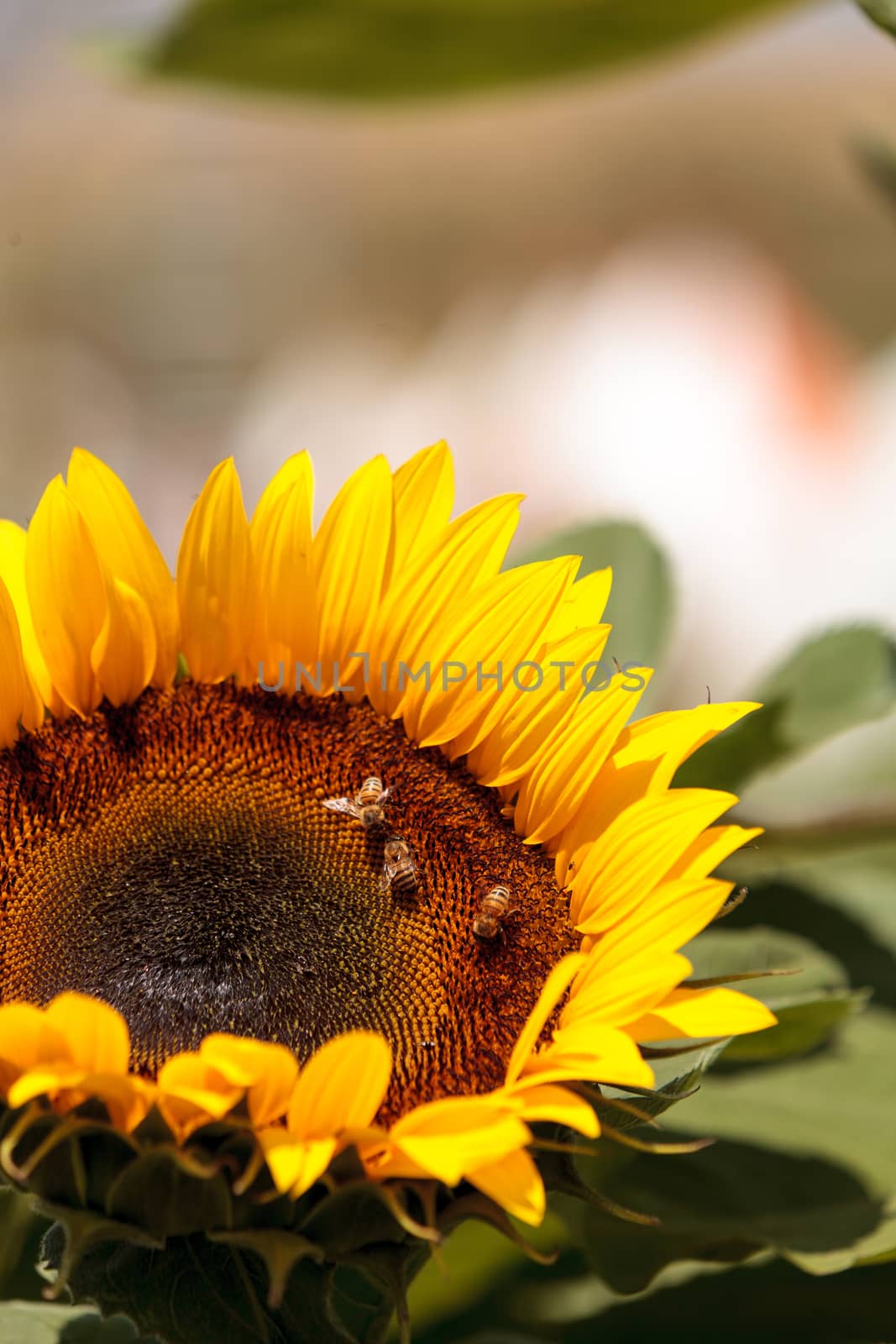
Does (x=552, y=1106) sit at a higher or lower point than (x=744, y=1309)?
higher

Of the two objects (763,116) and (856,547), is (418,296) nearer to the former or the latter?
(763,116)

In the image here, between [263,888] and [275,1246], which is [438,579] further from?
[275,1246]

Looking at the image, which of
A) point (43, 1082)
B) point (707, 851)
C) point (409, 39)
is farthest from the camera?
point (409, 39)

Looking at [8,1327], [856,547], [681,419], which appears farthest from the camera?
[681,419]

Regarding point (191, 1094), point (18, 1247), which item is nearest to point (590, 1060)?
point (191, 1094)

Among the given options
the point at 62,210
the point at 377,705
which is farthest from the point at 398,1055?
the point at 62,210

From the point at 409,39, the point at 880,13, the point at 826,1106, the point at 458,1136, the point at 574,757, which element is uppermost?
the point at 409,39

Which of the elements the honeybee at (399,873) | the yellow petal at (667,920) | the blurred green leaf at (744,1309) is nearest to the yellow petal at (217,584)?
the honeybee at (399,873)
